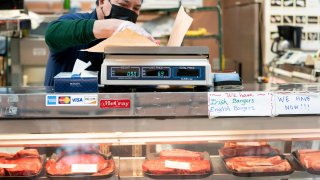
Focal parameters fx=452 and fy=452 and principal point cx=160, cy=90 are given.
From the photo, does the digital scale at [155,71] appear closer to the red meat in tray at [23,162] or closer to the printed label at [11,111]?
the printed label at [11,111]

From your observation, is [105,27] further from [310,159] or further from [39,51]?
[39,51]

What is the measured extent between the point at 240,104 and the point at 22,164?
755 millimetres

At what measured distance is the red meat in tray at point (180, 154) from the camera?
1.59 meters

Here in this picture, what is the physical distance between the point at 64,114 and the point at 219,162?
2.02ft

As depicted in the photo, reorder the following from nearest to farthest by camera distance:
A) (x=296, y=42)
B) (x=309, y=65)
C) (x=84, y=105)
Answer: (x=84, y=105) < (x=309, y=65) < (x=296, y=42)

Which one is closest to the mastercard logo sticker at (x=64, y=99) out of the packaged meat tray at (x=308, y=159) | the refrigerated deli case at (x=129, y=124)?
the refrigerated deli case at (x=129, y=124)

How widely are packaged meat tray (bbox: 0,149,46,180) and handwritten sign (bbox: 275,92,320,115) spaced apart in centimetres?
81

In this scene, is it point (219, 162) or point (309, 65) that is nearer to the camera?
point (219, 162)

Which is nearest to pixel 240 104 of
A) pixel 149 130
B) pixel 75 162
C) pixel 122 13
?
pixel 149 130

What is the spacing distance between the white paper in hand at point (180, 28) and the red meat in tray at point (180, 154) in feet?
1.28

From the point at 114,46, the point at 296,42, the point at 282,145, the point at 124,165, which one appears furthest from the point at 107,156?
the point at 296,42

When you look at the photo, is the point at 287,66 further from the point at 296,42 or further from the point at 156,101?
the point at 156,101

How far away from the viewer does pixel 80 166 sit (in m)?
1.54

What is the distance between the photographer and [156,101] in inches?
51.4
